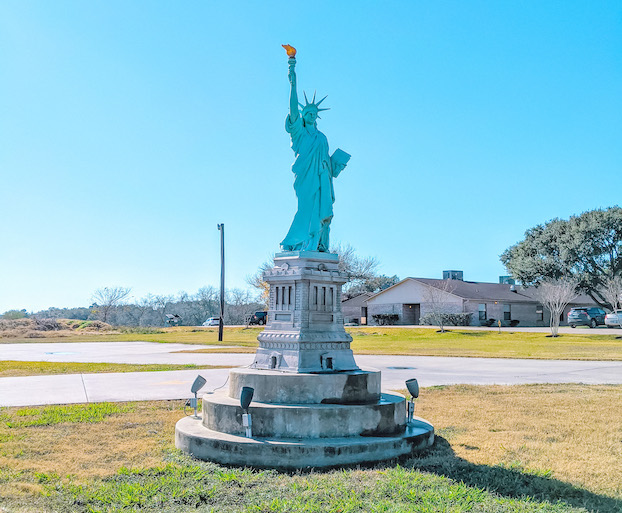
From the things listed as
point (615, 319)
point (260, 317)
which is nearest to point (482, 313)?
point (615, 319)

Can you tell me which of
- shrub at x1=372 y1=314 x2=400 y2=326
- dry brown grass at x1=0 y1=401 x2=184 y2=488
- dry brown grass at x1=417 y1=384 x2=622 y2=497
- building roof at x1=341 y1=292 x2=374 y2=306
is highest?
building roof at x1=341 y1=292 x2=374 y2=306

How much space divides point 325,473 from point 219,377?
844cm

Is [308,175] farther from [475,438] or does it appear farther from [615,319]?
→ [615,319]

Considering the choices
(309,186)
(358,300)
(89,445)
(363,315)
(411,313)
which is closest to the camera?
(89,445)

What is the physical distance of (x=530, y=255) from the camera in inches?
1852

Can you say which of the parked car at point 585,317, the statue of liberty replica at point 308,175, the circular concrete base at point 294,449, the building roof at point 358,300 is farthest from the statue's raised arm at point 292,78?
the building roof at point 358,300

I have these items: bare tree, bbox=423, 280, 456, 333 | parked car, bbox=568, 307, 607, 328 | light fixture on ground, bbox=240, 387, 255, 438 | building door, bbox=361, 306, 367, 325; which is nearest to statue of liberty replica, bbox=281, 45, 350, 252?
light fixture on ground, bbox=240, 387, 255, 438

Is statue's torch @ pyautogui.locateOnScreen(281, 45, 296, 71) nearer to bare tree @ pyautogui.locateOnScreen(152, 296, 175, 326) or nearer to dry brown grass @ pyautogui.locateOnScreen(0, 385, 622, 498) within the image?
dry brown grass @ pyautogui.locateOnScreen(0, 385, 622, 498)

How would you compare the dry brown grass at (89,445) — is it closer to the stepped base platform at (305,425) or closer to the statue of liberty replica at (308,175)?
the stepped base platform at (305,425)

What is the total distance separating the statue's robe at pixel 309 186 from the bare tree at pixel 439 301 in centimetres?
3664

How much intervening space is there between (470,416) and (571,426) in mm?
1552

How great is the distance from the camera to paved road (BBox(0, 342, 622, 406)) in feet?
38.9

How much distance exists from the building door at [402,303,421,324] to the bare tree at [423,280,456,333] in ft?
9.46

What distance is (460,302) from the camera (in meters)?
47.1
